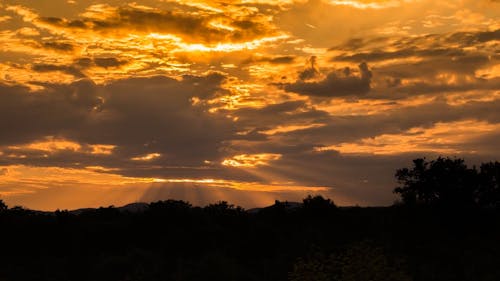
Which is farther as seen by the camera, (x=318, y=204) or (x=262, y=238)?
(x=318, y=204)

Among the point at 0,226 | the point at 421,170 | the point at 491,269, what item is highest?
the point at 421,170

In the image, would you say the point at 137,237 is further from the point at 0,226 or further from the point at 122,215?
the point at 0,226

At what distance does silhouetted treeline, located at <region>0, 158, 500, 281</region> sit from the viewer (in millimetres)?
35781

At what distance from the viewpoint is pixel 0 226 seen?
4181cm

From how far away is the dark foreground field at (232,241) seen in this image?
35750mm

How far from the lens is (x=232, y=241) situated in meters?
41.2

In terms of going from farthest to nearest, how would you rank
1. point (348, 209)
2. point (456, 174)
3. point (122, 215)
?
point (348, 209) < point (456, 174) < point (122, 215)

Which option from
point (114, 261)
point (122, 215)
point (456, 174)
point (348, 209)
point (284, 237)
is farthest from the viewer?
point (348, 209)

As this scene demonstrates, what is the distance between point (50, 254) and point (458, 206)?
2788 cm

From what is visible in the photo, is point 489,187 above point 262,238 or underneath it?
above

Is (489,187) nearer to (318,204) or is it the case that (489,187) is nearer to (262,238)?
(318,204)

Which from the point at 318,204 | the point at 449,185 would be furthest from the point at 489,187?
the point at 318,204

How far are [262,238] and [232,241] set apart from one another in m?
1.88

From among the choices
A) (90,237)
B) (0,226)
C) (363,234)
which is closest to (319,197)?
(363,234)
